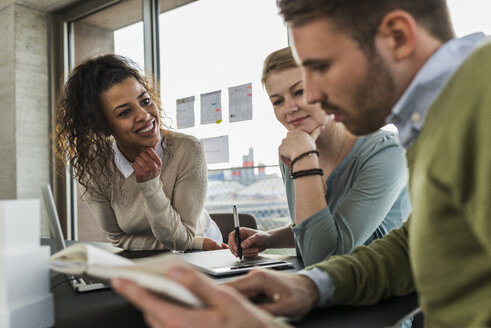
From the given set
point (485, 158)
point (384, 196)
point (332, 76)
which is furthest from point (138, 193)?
point (485, 158)

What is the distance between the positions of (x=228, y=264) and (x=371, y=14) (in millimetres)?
688

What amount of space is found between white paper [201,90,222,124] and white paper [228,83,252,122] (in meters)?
0.10

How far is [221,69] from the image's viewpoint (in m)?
2.96

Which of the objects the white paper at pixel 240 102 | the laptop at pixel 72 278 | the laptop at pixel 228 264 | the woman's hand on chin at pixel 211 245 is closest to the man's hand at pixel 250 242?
the laptop at pixel 228 264

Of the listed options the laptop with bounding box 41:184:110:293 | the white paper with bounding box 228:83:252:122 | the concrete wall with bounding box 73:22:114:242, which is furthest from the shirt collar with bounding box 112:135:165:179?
the concrete wall with bounding box 73:22:114:242

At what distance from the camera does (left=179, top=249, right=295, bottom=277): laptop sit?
3.17 feet

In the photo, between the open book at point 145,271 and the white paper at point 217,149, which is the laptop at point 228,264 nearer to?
the open book at point 145,271

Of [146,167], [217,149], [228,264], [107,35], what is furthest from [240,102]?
[228,264]

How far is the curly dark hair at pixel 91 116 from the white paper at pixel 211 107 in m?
0.96

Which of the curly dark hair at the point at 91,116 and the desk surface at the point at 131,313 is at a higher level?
the curly dark hair at the point at 91,116

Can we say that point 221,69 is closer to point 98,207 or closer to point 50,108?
point 98,207

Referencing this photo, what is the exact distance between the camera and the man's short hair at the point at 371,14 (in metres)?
0.66

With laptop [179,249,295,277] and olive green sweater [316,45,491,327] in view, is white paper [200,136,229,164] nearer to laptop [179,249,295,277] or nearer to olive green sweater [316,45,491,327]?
laptop [179,249,295,277]

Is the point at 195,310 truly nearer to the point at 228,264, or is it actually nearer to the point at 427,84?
the point at 427,84
